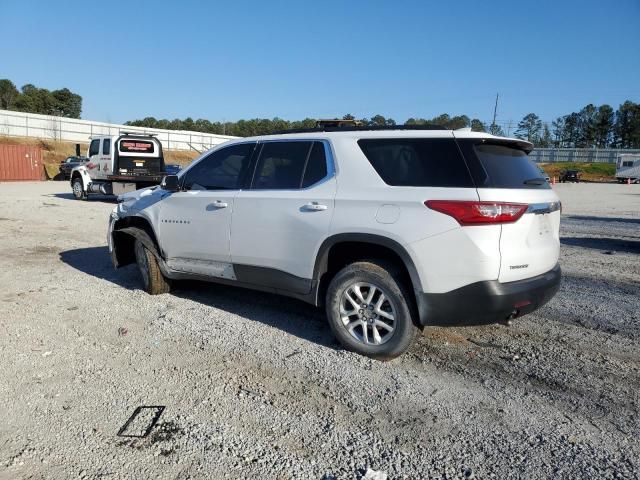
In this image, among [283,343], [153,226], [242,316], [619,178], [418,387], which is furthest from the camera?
[619,178]

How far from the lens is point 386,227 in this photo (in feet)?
12.2

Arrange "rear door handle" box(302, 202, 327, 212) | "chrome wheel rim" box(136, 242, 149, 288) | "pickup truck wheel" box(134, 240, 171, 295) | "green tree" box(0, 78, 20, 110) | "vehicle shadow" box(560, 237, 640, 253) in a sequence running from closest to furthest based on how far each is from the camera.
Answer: "rear door handle" box(302, 202, 327, 212) → "pickup truck wheel" box(134, 240, 171, 295) → "chrome wheel rim" box(136, 242, 149, 288) → "vehicle shadow" box(560, 237, 640, 253) → "green tree" box(0, 78, 20, 110)

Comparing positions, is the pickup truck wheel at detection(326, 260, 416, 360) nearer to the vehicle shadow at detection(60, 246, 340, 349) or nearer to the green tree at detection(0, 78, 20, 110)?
the vehicle shadow at detection(60, 246, 340, 349)

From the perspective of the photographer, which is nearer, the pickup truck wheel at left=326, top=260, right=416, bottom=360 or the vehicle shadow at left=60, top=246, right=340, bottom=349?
the pickup truck wheel at left=326, top=260, right=416, bottom=360

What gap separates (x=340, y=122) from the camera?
536 centimetres

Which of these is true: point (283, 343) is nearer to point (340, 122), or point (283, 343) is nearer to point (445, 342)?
point (445, 342)

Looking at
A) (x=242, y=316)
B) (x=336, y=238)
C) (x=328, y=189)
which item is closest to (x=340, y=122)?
(x=328, y=189)

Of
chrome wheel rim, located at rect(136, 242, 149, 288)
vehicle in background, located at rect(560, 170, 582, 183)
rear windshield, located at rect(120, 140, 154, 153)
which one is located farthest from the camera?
vehicle in background, located at rect(560, 170, 582, 183)

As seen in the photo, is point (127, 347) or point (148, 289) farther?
point (148, 289)

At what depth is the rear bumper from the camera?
137 inches

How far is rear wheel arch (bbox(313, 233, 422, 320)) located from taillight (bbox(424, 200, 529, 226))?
472 mm

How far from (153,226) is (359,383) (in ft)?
10.7

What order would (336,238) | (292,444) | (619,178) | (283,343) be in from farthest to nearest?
(619,178) → (283,343) → (336,238) → (292,444)

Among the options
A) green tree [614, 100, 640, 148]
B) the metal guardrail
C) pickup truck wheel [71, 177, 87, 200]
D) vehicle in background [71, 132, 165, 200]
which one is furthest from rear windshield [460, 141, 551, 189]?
green tree [614, 100, 640, 148]
